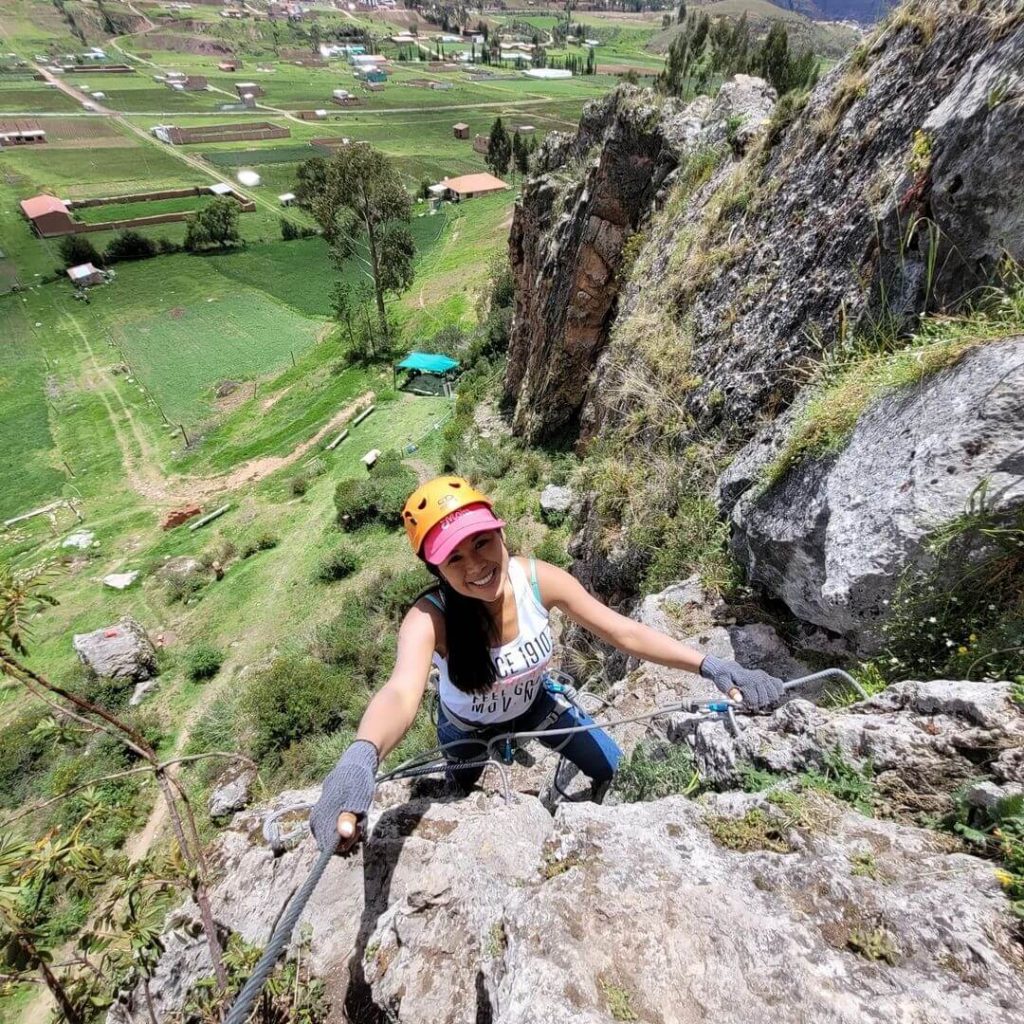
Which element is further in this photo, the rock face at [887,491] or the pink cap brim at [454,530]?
the rock face at [887,491]

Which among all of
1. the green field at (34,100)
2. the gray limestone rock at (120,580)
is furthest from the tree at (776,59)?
the green field at (34,100)

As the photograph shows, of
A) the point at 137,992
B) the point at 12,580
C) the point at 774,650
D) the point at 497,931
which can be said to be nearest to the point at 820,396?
the point at 774,650

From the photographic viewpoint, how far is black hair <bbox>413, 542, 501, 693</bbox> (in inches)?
149

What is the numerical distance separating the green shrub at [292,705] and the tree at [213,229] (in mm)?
74690

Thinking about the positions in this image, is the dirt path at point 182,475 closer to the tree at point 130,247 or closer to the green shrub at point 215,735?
the green shrub at point 215,735

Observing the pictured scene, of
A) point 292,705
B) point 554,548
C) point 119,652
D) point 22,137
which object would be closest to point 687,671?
point 554,548

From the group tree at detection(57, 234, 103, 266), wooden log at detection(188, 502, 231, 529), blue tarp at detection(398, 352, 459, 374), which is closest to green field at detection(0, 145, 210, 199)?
tree at detection(57, 234, 103, 266)

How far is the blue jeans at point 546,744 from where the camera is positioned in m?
4.67

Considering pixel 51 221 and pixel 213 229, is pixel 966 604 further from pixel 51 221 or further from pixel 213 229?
pixel 51 221

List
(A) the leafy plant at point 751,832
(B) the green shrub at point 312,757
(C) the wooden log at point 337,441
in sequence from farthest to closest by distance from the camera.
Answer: (C) the wooden log at point 337,441 → (B) the green shrub at point 312,757 → (A) the leafy plant at point 751,832

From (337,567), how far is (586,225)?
14.7 m

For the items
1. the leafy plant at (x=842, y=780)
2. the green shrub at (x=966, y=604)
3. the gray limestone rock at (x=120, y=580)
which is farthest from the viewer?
the gray limestone rock at (x=120, y=580)

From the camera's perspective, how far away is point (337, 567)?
70.5 ft

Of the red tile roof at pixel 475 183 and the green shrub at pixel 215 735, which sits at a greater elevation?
the red tile roof at pixel 475 183
